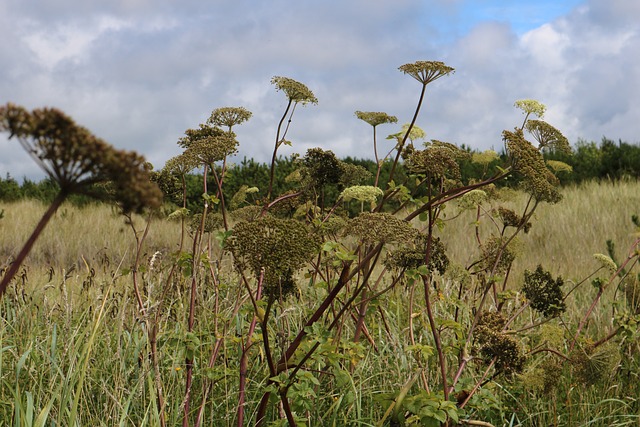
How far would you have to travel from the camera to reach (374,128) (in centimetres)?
384

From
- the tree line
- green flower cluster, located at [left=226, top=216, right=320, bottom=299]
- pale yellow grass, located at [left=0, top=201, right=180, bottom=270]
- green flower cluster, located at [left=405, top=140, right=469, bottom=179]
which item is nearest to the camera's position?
green flower cluster, located at [left=226, top=216, right=320, bottom=299]

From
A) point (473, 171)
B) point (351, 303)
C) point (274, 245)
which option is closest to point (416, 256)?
point (351, 303)

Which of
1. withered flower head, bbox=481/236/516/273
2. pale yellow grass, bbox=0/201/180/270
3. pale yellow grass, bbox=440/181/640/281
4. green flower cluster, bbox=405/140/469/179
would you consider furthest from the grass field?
pale yellow grass, bbox=0/201/180/270

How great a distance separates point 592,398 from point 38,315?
14.0ft

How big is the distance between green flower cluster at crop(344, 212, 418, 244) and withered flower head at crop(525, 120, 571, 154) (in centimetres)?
124

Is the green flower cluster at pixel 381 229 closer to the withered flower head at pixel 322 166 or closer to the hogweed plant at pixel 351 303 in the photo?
the hogweed plant at pixel 351 303

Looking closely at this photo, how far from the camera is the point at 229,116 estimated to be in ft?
12.3

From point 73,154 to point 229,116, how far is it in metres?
2.62

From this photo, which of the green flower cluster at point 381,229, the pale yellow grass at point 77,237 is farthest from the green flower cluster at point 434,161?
the pale yellow grass at point 77,237

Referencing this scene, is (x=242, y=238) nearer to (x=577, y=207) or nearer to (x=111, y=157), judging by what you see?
(x=111, y=157)

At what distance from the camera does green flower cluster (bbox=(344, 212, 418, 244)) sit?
2.54m

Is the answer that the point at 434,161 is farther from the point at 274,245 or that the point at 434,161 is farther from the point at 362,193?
the point at 274,245

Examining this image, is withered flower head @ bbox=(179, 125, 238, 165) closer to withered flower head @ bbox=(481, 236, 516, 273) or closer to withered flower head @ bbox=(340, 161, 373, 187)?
withered flower head @ bbox=(340, 161, 373, 187)

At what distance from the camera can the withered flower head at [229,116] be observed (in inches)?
147
